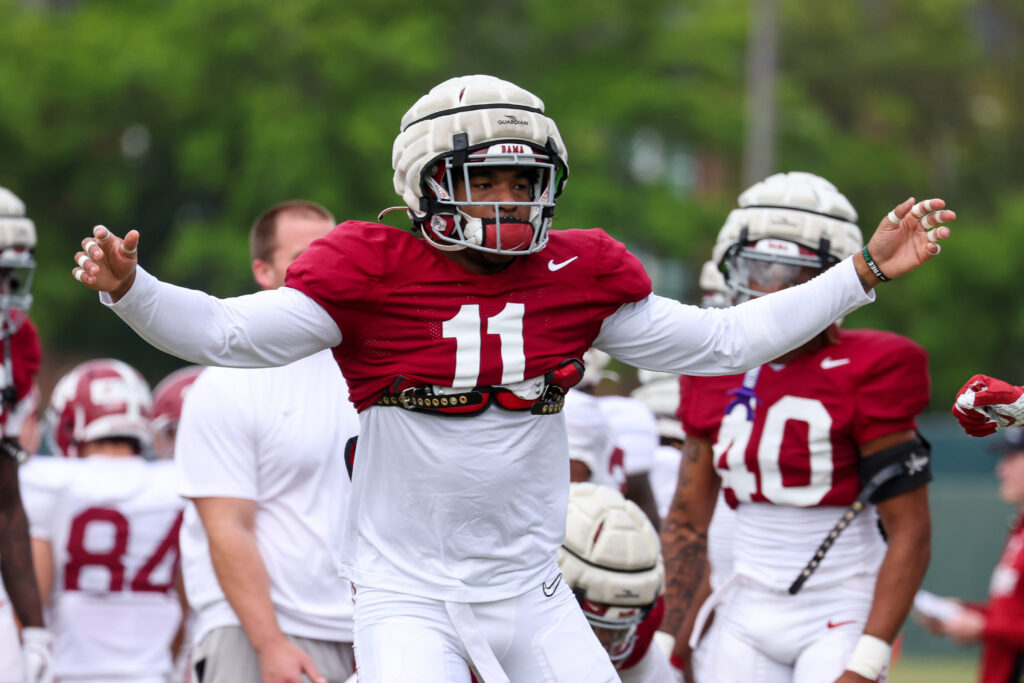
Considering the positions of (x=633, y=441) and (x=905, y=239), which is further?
(x=633, y=441)

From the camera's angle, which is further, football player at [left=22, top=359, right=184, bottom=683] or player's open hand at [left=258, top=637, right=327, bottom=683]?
football player at [left=22, top=359, right=184, bottom=683]

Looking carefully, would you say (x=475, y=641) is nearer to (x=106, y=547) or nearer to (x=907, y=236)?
(x=907, y=236)

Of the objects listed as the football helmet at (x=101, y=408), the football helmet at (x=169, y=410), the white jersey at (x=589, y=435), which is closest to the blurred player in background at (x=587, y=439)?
the white jersey at (x=589, y=435)

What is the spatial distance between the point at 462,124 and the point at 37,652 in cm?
270

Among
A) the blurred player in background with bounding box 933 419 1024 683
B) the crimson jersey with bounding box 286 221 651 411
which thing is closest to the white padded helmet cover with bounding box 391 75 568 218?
the crimson jersey with bounding box 286 221 651 411

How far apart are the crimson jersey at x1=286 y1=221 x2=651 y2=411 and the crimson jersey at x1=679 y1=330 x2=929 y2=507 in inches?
48.4

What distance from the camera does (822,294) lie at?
3795 millimetres

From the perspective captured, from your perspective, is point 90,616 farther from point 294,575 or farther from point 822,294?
point 822,294

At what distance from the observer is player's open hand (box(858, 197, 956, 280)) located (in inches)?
145

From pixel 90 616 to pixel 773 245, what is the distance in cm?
338

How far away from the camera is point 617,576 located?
4.52 meters

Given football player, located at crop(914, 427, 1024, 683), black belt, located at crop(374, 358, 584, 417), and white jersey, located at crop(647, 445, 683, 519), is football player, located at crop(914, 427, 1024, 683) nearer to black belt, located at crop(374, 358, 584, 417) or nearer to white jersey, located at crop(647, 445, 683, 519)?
white jersey, located at crop(647, 445, 683, 519)

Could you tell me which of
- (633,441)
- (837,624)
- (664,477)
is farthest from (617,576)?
(664,477)

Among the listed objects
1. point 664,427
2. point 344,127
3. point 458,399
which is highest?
point 344,127
